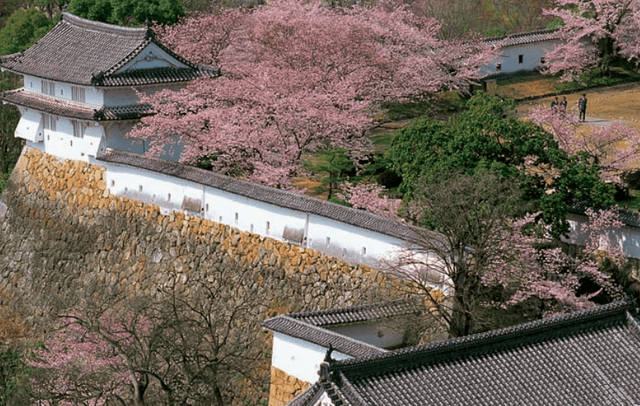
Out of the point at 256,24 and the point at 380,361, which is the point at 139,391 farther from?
the point at 256,24

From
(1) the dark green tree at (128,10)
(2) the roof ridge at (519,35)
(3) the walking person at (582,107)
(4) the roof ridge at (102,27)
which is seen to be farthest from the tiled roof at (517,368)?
(1) the dark green tree at (128,10)

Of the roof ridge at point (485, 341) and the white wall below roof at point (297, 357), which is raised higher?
the roof ridge at point (485, 341)

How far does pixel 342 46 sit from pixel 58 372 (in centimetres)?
1998

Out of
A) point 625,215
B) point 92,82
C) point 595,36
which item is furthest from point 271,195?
point 595,36

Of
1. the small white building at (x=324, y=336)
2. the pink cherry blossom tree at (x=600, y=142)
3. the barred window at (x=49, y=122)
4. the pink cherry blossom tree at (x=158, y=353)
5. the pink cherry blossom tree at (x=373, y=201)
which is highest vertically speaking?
the pink cherry blossom tree at (x=600, y=142)

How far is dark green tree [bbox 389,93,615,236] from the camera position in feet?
139

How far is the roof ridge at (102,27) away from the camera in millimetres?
53938

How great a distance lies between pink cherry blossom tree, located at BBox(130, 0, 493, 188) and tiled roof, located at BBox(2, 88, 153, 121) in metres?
0.69

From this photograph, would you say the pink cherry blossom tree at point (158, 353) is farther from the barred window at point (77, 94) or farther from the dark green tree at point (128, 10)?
the dark green tree at point (128, 10)

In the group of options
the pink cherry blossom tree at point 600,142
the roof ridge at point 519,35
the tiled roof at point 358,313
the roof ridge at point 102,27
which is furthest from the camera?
the roof ridge at point 519,35

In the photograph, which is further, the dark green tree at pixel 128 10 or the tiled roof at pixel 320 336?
the dark green tree at pixel 128 10

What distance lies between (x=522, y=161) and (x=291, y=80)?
11781 mm

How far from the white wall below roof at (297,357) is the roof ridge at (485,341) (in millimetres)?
5921

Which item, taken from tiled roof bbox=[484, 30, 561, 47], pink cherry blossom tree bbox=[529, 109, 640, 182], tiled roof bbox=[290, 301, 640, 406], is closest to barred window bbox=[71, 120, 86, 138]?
pink cherry blossom tree bbox=[529, 109, 640, 182]
